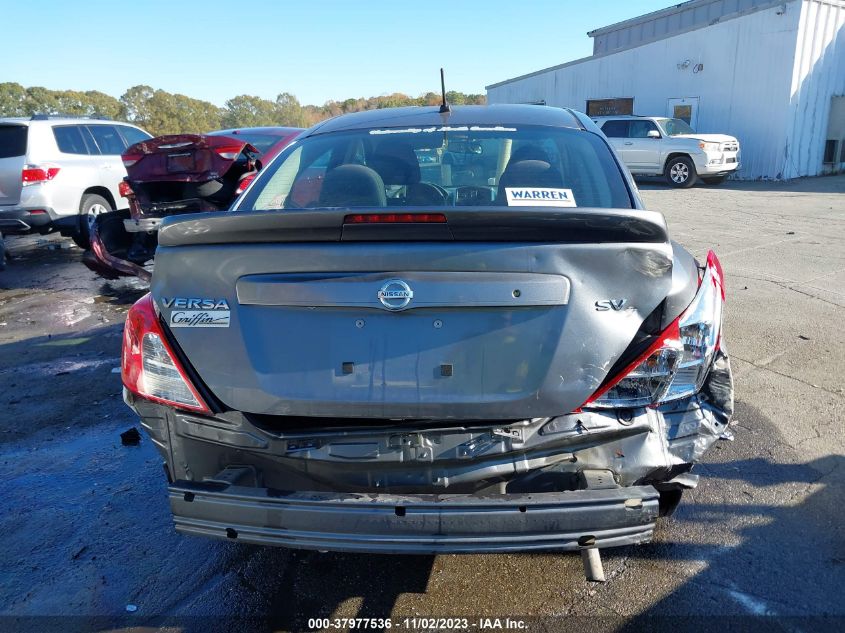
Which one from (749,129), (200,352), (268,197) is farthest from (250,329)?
(749,129)

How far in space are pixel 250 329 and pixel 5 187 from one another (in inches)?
350

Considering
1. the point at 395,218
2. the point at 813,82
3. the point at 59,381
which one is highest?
the point at 813,82

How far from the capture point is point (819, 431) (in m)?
3.81

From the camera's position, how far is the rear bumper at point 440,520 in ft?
6.37

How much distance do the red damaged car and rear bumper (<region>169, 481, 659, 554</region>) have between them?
5544 millimetres

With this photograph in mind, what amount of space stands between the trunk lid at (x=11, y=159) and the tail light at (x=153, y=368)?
8.39 meters

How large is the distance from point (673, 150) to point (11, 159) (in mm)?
14651

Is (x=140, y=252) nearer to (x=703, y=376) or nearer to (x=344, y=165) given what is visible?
(x=344, y=165)

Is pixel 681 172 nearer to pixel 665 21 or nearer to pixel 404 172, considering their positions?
pixel 404 172

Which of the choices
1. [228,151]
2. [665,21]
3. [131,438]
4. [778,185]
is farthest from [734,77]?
[131,438]

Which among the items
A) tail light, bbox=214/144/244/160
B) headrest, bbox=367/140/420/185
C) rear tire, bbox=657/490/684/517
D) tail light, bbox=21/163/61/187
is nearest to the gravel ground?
rear tire, bbox=657/490/684/517

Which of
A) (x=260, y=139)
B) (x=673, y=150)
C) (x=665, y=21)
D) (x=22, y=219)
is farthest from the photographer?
(x=665, y=21)

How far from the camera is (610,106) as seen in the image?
23531mm

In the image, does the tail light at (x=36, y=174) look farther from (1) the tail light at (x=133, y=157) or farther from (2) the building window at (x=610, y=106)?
(2) the building window at (x=610, y=106)
